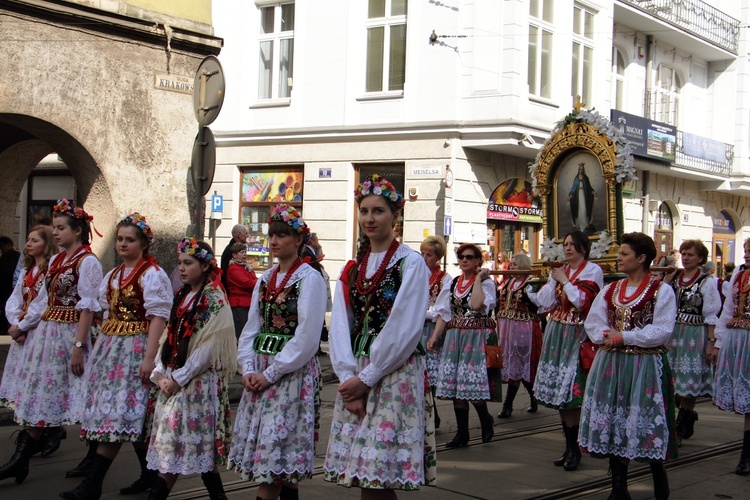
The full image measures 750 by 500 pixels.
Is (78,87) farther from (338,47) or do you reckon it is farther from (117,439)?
(338,47)

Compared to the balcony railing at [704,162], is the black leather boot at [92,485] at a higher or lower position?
lower

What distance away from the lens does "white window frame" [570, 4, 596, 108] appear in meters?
23.7

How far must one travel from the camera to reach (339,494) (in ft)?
21.3

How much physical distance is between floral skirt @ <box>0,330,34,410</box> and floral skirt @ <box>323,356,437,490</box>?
3.45 metres

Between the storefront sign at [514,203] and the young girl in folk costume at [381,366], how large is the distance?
56.7 ft

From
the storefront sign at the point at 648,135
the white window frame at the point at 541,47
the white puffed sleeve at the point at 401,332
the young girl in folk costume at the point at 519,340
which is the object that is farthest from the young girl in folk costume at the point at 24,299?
the storefront sign at the point at 648,135

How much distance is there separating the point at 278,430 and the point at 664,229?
2596 cm

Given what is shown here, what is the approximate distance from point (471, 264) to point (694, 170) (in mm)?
22222

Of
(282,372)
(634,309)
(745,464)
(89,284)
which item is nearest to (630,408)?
(634,309)

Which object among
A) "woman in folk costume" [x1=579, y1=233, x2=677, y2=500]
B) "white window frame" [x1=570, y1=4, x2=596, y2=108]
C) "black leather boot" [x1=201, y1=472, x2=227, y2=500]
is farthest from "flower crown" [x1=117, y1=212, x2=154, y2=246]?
"white window frame" [x1=570, y1=4, x2=596, y2=108]

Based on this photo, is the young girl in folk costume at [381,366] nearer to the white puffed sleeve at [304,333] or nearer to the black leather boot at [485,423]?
the white puffed sleeve at [304,333]

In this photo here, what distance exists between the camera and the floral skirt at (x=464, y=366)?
856 cm

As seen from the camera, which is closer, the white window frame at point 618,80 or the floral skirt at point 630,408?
the floral skirt at point 630,408

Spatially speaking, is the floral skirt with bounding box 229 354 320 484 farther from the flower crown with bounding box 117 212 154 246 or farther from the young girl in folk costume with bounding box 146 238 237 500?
the flower crown with bounding box 117 212 154 246
